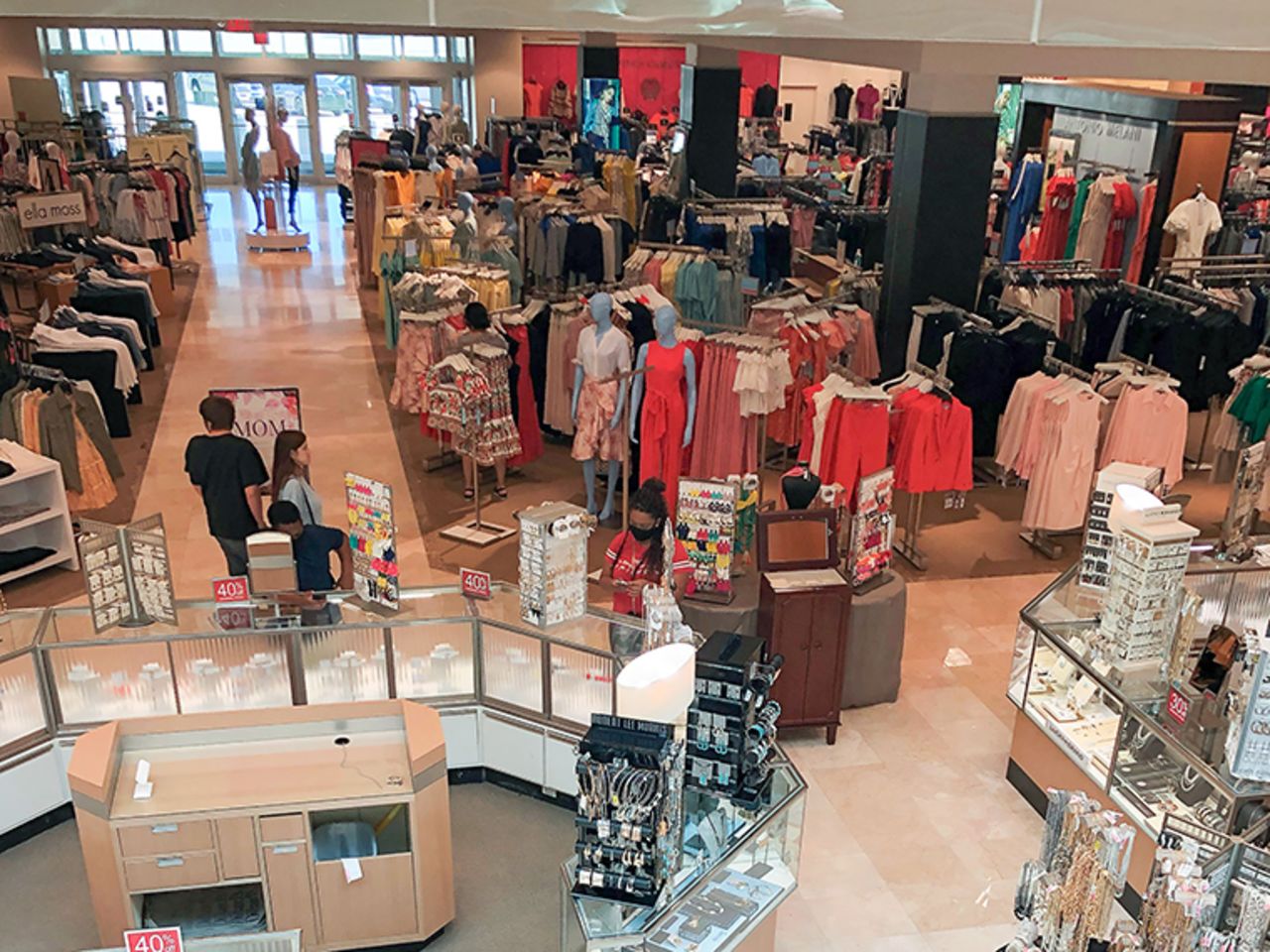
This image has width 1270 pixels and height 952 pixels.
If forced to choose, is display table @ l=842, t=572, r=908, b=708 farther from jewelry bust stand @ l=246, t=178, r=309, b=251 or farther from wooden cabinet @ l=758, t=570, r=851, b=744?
jewelry bust stand @ l=246, t=178, r=309, b=251

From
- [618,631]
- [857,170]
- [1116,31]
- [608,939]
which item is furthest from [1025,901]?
[857,170]

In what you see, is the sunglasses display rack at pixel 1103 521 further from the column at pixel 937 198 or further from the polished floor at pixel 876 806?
the column at pixel 937 198

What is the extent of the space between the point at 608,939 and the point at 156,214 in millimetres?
13711

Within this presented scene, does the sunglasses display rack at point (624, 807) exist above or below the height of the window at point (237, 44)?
below

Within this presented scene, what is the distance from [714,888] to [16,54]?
2101cm

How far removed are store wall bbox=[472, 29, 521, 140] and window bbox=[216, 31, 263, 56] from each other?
4390 mm

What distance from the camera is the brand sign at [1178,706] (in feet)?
14.8

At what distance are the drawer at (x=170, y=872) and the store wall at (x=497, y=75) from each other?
19842 millimetres

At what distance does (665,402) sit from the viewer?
7.52 m

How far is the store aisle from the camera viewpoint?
810 centimetres

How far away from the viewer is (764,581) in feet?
18.1

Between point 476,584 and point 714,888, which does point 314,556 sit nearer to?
point 476,584

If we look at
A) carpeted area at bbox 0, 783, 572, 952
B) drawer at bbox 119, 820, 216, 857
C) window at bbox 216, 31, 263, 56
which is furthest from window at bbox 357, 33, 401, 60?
drawer at bbox 119, 820, 216, 857

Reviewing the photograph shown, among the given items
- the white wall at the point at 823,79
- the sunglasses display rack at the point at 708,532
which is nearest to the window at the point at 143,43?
the white wall at the point at 823,79
